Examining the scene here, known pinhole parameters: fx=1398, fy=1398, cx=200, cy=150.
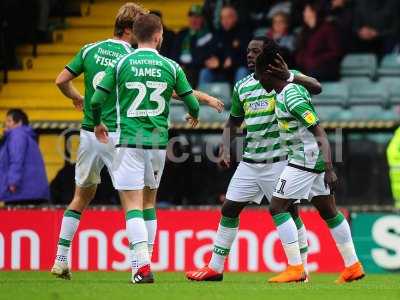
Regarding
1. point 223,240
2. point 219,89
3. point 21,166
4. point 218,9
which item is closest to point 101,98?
point 223,240

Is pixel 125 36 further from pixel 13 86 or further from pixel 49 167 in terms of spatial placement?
pixel 13 86

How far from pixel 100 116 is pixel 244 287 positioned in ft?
5.51

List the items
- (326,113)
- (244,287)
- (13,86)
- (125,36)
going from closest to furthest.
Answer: (244,287) → (125,36) → (326,113) → (13,86)

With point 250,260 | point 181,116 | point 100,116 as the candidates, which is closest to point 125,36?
point 100,116

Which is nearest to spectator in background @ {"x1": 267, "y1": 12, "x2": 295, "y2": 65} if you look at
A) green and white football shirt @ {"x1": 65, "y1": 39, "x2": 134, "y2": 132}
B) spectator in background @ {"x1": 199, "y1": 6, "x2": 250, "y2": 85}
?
spectator in background @ {"x1": 199, "y1": 6, "x2": 250, "y2": 85}

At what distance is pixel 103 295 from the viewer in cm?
930

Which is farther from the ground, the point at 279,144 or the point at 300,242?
the point at 279,144

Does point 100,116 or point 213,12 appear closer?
point 100,116

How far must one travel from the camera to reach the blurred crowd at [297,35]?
17672 millimetres

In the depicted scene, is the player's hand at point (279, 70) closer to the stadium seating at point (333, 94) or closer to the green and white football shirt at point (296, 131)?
the green and white football shirt at point (296, 131)

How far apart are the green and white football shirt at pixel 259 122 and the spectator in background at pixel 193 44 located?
6.80 meters

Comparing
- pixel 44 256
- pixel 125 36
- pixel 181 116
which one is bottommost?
pixel 44 256

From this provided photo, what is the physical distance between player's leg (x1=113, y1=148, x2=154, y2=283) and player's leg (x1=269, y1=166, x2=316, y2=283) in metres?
1.14

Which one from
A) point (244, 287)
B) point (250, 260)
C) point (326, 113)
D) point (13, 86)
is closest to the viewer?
point (244, 287)
